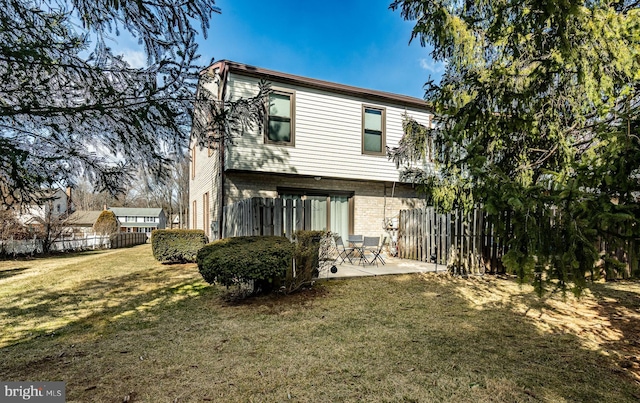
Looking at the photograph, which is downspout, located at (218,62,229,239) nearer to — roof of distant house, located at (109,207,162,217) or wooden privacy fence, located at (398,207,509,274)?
wooden privacy fence, located at (398,207,509,274)

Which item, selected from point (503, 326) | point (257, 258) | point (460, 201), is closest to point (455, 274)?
point (460, 201)

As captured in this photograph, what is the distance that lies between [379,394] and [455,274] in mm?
6004

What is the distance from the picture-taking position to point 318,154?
10.3 meters

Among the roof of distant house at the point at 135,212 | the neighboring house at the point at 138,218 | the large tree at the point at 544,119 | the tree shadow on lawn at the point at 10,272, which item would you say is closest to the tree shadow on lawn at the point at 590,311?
the large tree at the point at 544,119

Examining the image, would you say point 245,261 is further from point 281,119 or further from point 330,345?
point 281,119

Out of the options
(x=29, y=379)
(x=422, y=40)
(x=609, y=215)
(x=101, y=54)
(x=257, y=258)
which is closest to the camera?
(x=609, y=215)

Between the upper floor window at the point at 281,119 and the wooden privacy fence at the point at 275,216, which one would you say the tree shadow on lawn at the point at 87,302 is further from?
the upper floor window at the point at 281,119

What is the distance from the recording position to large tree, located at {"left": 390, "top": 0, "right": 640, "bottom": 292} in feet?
8.45

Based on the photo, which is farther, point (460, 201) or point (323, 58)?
point (323, 58)

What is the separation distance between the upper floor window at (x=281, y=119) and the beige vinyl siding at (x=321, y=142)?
0.56 feet

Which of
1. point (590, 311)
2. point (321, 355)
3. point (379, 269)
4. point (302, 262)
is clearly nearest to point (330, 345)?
point (321, 355)

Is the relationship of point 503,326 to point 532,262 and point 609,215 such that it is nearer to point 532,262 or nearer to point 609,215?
point 532,262

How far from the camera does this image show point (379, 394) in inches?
107

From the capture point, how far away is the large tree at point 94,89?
3.06 metres
